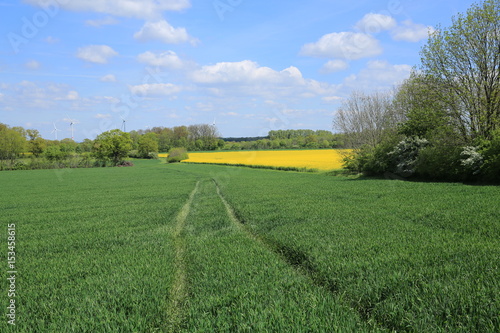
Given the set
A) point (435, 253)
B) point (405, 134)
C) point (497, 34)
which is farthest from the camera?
point (405, 134)

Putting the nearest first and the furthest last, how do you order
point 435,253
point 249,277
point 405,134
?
point 249,277 < point 435,253 < point 405,134

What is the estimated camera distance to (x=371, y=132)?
44.2m

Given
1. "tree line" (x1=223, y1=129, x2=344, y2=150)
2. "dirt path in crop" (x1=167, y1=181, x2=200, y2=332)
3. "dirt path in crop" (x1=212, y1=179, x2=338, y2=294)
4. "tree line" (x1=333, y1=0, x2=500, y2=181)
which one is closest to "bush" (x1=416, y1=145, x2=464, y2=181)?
"tree line" (x1=333, y1=0, x2=500, y2=181)

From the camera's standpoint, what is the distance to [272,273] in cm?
643

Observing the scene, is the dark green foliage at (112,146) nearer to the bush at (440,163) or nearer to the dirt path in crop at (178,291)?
the bush at (440,163)

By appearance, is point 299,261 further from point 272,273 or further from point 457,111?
point 457,111

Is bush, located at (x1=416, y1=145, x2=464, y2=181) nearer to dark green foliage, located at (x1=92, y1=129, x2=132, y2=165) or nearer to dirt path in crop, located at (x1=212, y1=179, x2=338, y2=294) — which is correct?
dirt path in crop, located at (x1=212, y1=179, x2=338, y2=294)

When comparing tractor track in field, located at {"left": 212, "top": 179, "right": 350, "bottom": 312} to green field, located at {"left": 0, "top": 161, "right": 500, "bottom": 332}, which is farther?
tractor track in field, located at {"left": 212, "top": 179, "right": 350, "bottom": 312}

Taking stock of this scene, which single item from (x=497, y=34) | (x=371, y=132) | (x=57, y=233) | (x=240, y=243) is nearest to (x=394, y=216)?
(x=240, y=243)

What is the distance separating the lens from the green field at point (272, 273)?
180 inches

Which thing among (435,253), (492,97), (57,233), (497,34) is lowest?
(57,233)

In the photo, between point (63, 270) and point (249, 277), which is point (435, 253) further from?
point (63, 270)

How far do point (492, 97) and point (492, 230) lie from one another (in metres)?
19.8

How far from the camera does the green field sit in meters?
4.58
